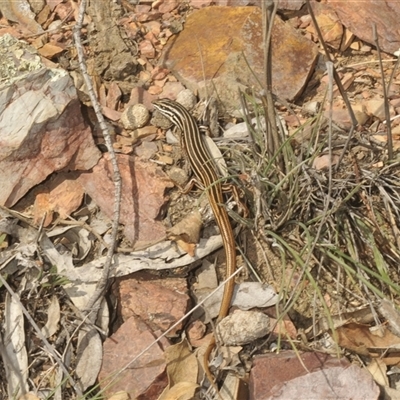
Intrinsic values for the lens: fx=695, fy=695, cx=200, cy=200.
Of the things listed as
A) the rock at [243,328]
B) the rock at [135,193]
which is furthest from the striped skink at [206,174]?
the rock at [135,193]

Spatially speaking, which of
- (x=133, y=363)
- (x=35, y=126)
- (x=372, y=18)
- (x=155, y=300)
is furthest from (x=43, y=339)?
(x=372, y=18)

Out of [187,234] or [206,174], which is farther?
[206,174]

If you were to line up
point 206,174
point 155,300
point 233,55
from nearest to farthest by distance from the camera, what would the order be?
1. point 155,300
2. point 206,174
3. point 233,55

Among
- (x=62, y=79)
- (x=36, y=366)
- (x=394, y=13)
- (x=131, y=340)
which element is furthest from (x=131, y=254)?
(x=394, y=13)

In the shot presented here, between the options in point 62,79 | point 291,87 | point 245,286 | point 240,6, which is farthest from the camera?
point 240,6

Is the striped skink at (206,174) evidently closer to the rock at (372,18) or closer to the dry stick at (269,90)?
the dry stick at (269,90)

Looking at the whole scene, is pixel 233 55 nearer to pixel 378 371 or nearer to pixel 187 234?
pixel 187 234

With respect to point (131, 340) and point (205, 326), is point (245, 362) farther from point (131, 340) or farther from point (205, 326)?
point (131, 340)
